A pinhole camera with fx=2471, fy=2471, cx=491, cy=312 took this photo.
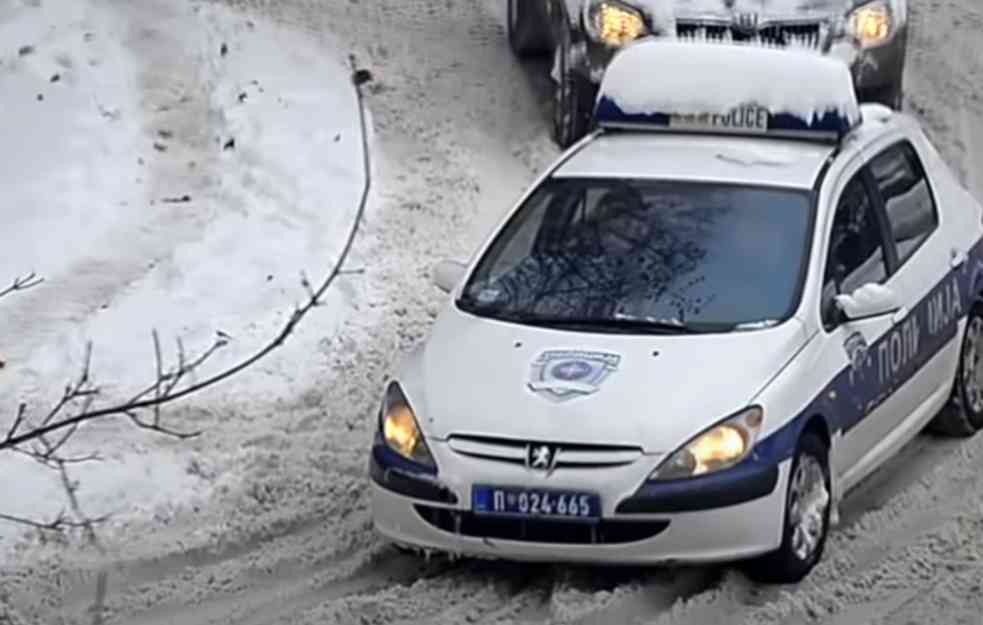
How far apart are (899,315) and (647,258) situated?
1.05 meters

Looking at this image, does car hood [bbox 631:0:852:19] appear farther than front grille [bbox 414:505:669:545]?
Yes

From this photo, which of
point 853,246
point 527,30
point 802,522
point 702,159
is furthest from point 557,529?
point 527,30

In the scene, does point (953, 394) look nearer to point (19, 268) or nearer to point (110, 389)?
point (110, 389)

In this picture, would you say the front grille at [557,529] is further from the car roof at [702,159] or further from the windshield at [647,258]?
the car roof at [702,159]

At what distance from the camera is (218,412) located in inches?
426

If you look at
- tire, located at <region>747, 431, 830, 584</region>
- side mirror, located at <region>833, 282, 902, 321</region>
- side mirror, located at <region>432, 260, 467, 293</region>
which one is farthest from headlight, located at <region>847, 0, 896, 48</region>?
tire, located at <region>747, 431, 830, 584</region>

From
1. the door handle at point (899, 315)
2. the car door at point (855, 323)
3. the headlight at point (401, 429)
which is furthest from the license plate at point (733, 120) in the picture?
the headlight at point (401, 429)

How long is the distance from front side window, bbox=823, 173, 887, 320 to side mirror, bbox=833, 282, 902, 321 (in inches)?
2.5

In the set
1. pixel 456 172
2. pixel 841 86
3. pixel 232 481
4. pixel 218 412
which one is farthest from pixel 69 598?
pixel 456 172

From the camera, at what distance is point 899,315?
9.52 metres

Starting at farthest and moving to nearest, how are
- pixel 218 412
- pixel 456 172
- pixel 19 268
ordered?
pixel 456 172, pixel 19 268, pixel 218 412

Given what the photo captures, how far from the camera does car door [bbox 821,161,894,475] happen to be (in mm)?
8914

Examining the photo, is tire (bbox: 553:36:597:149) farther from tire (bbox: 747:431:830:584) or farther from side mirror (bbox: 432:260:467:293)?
tire (bbox: 747:431:830:584)

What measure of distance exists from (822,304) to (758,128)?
1144mm
